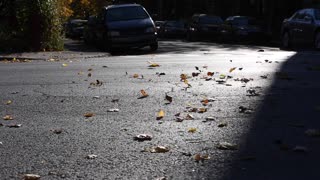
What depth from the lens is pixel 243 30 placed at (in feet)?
111

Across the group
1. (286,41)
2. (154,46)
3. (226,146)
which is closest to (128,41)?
(154,46)

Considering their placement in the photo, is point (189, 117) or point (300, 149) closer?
point (300, 149)

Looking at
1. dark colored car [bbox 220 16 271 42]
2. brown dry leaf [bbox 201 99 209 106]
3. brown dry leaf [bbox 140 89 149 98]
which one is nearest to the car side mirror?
dark colored car [bbox 220 16 271 42]

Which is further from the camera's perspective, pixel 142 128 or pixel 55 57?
pixel 55 57

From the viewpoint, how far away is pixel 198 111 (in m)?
8.12

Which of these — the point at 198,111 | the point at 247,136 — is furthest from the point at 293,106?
the point at 247,136

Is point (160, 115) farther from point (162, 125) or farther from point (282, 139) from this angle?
point (282, 139)

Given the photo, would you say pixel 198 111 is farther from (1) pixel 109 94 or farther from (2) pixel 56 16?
(2) pixel 56 16

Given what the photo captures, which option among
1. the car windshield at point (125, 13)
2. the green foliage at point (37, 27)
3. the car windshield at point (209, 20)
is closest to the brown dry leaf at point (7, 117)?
the green foliage at point (37, 27)

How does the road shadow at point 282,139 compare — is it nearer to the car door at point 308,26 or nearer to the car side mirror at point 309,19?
the car door at point 308,26

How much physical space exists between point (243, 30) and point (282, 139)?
2766cm

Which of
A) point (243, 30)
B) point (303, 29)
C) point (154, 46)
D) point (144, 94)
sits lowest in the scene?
point (243, 30)

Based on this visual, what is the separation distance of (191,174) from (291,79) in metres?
6.42

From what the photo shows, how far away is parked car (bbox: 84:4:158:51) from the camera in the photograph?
21841 mm
